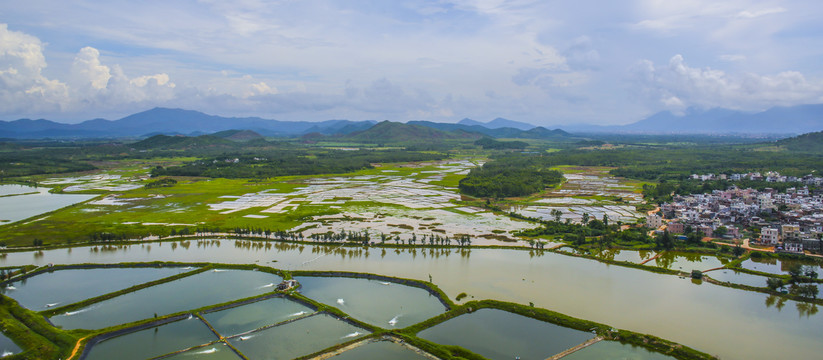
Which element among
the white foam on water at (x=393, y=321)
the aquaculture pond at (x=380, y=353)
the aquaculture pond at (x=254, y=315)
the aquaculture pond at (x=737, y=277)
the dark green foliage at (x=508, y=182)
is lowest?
the aquaculture pond at (x=380, y=353)

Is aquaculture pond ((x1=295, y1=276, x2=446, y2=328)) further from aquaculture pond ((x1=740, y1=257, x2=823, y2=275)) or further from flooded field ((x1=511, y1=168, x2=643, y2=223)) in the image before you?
flooded field ((x1=511, y1=168, x2=643, y2=223))

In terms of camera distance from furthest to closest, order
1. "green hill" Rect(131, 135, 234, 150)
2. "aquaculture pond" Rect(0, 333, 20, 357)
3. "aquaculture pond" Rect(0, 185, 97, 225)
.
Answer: "green hill" Rect(131, 135, 234, 150) → "aquaculture pond" Rect(0, 185, 97, 225) → "aquaculture pond" Rect(0, 333, 20, 357)

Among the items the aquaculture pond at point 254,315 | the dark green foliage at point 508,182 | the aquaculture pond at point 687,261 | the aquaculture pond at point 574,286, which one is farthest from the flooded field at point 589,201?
the aquaculture pond at point 254,315

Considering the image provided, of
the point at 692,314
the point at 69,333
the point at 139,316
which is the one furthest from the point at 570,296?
the point at 69,333

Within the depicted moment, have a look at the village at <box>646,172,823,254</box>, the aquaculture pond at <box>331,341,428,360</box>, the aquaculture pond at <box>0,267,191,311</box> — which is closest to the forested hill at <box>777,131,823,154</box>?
the village at <box>646,172,823,254</box>

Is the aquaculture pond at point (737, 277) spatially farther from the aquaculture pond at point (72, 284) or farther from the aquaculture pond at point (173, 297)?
the aquaculture pond at point (72, 284)
